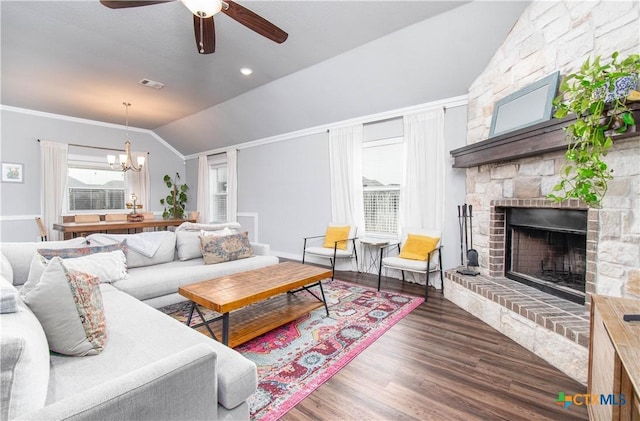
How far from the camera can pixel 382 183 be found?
4.49 m

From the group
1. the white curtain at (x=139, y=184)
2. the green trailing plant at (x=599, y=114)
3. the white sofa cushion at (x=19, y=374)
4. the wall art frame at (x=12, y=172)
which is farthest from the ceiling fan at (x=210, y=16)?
the white curtain at (x=139, y=184)

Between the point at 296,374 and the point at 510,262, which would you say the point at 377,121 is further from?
the point at 296,374

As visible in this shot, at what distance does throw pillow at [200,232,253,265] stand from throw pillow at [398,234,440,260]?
6.55ft

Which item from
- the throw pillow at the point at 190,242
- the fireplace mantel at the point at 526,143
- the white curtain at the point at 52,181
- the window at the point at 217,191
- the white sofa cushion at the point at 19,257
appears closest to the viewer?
the fireplace mantel at the point at 526,143

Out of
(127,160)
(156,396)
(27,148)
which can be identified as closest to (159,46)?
(127,160)

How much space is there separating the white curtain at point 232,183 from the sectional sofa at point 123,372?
460 centimetres

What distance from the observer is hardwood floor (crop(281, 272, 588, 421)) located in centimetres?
157

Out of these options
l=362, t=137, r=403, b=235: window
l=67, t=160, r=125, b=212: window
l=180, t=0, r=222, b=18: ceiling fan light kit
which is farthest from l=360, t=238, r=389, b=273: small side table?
l=67, t=160, r=125, b=212: window

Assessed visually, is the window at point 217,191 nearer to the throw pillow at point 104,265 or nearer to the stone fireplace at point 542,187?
the throw pillow at point 104,265

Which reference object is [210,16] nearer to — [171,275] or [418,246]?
[171,275]

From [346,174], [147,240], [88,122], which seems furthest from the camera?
[88,122]

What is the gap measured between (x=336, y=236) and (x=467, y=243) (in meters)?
1.87

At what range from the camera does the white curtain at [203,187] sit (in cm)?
725

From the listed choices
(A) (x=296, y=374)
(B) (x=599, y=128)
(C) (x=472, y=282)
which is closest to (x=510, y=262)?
(C) (x=472, y=282)
